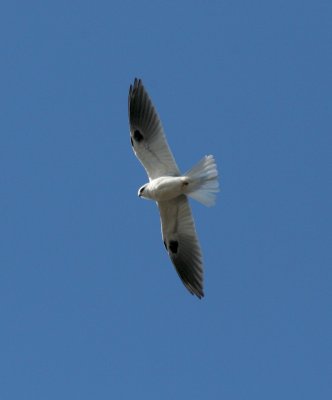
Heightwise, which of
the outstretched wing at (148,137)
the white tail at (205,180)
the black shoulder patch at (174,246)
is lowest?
the black shoulder patch at (174,246)

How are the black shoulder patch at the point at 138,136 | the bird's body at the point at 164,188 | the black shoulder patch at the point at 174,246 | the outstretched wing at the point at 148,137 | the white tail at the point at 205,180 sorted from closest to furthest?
1. the white tail at the point at 205,180
2. the bird's body at the point at 164,188
3. the outstretched wing at the point at 148,137
4. the black shoulder patch at the point at 138,136
5. the black shoulder patch at the point at 174,246

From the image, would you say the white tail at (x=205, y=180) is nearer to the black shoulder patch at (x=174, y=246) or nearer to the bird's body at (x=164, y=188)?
the bird's body at (x=164, y=188)

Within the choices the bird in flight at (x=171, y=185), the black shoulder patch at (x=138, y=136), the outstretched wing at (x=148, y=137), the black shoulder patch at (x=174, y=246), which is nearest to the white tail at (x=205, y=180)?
the bird in flight at (x=171, y=185)

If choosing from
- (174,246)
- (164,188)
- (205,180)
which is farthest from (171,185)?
(174,246)

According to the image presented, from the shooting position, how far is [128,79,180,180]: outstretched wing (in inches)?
553

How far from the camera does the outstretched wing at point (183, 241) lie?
564 inches

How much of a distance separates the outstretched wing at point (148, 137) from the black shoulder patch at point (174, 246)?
115 cm

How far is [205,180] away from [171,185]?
574 mm

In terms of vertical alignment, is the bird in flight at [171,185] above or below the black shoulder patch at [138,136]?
below

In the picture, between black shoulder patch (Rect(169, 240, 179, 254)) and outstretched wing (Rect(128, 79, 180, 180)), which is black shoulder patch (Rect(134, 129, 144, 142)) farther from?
black shoulder patch (Rect(169, 240, 179, 254))

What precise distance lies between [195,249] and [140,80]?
2693mm

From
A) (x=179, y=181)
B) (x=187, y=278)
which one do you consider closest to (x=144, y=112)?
(x=179, y=181)

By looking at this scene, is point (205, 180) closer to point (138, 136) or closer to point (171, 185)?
point (171, 185)

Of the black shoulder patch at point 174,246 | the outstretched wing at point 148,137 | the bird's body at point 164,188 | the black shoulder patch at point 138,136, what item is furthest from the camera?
the black shoulder patch at point 174,246
